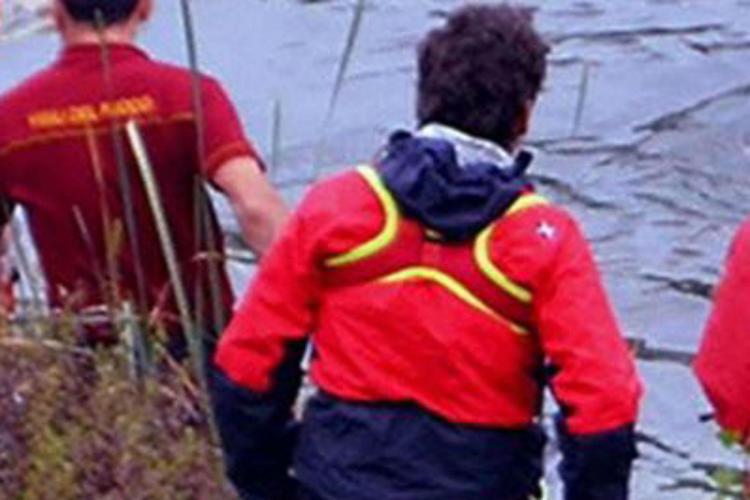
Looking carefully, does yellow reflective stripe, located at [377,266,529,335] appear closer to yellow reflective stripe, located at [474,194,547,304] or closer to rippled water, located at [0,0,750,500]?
yellow reflective stripe, located at [474,194,547,304]

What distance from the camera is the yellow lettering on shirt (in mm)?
6480

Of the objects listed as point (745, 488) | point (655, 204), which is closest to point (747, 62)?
point (655, 204)

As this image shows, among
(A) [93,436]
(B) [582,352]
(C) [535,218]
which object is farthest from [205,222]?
(B) [582,352]

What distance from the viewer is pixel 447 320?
17.4 feet

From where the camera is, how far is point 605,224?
424 inches

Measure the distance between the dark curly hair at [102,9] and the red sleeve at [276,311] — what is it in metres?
1.33

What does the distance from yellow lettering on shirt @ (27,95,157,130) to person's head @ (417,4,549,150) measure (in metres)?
1.17

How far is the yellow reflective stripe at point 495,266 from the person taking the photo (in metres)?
5.26

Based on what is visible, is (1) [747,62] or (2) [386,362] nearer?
(2) [386,362]

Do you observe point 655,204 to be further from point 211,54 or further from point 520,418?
point 520,418

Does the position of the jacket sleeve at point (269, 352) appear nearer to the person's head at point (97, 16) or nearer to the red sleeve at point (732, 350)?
the red sleeve at point (732, 350)

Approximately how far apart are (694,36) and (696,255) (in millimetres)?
3036

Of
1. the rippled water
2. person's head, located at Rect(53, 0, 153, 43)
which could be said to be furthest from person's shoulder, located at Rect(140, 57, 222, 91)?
the rippled water

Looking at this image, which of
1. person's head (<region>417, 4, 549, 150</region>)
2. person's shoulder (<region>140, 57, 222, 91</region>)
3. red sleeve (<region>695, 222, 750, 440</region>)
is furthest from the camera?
person's shoulder (<region>140, 57, 222, 91</region>)
